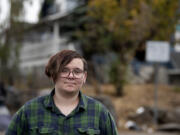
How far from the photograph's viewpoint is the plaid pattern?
9.42 ft

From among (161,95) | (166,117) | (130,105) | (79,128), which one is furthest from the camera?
(161,95)

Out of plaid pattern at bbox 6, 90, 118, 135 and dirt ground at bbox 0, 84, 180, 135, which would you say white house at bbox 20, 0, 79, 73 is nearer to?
dirt ground at bbox 0, 84, 180, 135

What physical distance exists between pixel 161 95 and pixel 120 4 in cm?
434

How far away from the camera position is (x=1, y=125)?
1127 cm

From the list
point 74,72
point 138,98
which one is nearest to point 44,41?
point 138,98

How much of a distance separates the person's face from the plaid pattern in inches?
4.3

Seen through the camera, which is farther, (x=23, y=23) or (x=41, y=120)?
(x=23, y=23)

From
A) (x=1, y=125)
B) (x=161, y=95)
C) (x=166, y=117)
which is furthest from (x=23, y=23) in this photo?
(x=1, y=125)

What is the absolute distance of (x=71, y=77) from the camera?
2912mm

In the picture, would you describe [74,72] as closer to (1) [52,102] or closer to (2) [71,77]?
(2) [71,77]

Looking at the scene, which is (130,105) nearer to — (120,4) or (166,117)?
(166,117)

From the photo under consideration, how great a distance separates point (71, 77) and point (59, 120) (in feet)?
0.95

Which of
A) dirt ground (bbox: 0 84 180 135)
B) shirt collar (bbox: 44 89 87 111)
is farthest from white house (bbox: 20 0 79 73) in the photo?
shirt collar (bbox: 44 89 87 111)

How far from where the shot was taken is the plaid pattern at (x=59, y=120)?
287cm
